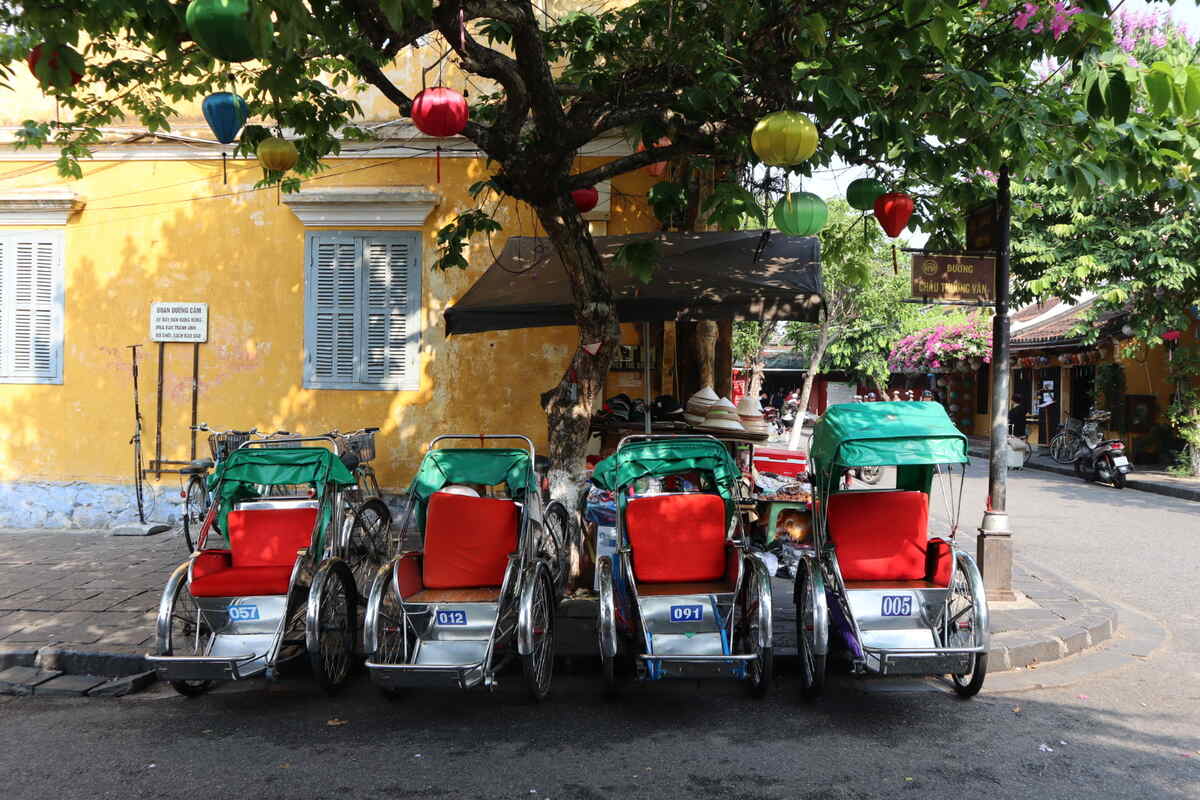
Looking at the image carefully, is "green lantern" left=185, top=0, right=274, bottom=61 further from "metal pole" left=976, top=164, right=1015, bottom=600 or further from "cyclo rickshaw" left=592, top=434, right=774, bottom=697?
"metal pole" left=976, top=164, right=1015, bottom=600

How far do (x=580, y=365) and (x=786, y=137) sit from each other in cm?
230

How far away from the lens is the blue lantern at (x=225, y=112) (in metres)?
5.54

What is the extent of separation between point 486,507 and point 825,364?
3110cm

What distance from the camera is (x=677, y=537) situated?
5215mm

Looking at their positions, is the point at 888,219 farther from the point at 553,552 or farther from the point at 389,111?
the point at 389,111

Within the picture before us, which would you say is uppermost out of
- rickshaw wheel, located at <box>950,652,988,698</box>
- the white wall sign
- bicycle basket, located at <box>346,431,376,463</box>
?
the white wall sign

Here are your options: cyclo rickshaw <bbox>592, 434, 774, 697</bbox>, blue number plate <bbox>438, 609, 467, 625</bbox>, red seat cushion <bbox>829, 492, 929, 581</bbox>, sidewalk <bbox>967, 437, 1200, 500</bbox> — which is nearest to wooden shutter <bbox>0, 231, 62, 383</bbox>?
blue number plate <bbox>438, 609, 467, 625</bbox>

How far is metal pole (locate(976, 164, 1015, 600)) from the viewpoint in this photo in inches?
255

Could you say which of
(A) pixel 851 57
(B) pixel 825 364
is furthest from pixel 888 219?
(B) pixel 825 364

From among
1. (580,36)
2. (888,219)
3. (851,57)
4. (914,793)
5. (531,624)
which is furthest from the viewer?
(580,36)

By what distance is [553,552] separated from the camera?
6246 mm

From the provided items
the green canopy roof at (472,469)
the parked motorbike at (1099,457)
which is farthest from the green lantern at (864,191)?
the parked motorbike at (1099,457)

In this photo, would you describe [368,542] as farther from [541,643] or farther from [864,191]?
[864,191]

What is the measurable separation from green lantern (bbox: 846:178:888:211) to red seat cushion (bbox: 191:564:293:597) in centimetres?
450
